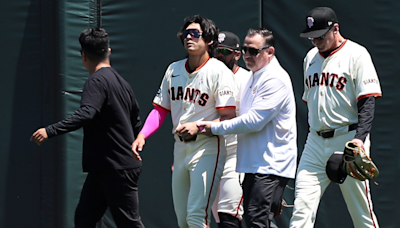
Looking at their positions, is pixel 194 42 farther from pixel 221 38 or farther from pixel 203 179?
pixel 203 179

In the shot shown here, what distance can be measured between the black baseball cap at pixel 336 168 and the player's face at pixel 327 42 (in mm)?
860

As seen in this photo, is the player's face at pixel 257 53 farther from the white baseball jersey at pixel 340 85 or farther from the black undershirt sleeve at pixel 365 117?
the black undershirt sleeve at pixel 365 117

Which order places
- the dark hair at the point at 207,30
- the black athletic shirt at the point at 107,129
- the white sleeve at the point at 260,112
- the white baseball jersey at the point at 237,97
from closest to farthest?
1. the white sleeve at the point at 260,112
2. the black athletic shirt at the point at 107,129
3. the dark hair at the point at 207,30
4. the white baseball jersey at the point at 237,97

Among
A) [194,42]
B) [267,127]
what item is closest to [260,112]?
[267,127]

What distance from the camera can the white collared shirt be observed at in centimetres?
405

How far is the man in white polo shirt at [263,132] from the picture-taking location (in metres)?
3.99

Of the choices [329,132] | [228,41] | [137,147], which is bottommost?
[137,147]

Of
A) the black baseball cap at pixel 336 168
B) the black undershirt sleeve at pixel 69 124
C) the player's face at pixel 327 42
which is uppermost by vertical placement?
the player's face at pixel 327 42

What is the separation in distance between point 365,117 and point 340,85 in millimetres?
378

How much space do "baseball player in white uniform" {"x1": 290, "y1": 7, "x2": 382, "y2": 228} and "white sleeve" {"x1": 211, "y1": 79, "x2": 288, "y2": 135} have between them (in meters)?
0.44

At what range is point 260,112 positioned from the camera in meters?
4.05

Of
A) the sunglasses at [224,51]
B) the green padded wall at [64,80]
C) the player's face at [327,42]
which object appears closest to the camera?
the player's face at [327,42]

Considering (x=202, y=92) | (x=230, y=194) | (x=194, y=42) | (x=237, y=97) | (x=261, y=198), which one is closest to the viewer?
(x=261, y=198)

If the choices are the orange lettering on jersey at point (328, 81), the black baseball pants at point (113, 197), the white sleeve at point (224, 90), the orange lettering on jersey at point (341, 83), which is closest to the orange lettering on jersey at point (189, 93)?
the white sleeve at point (224, 90)
